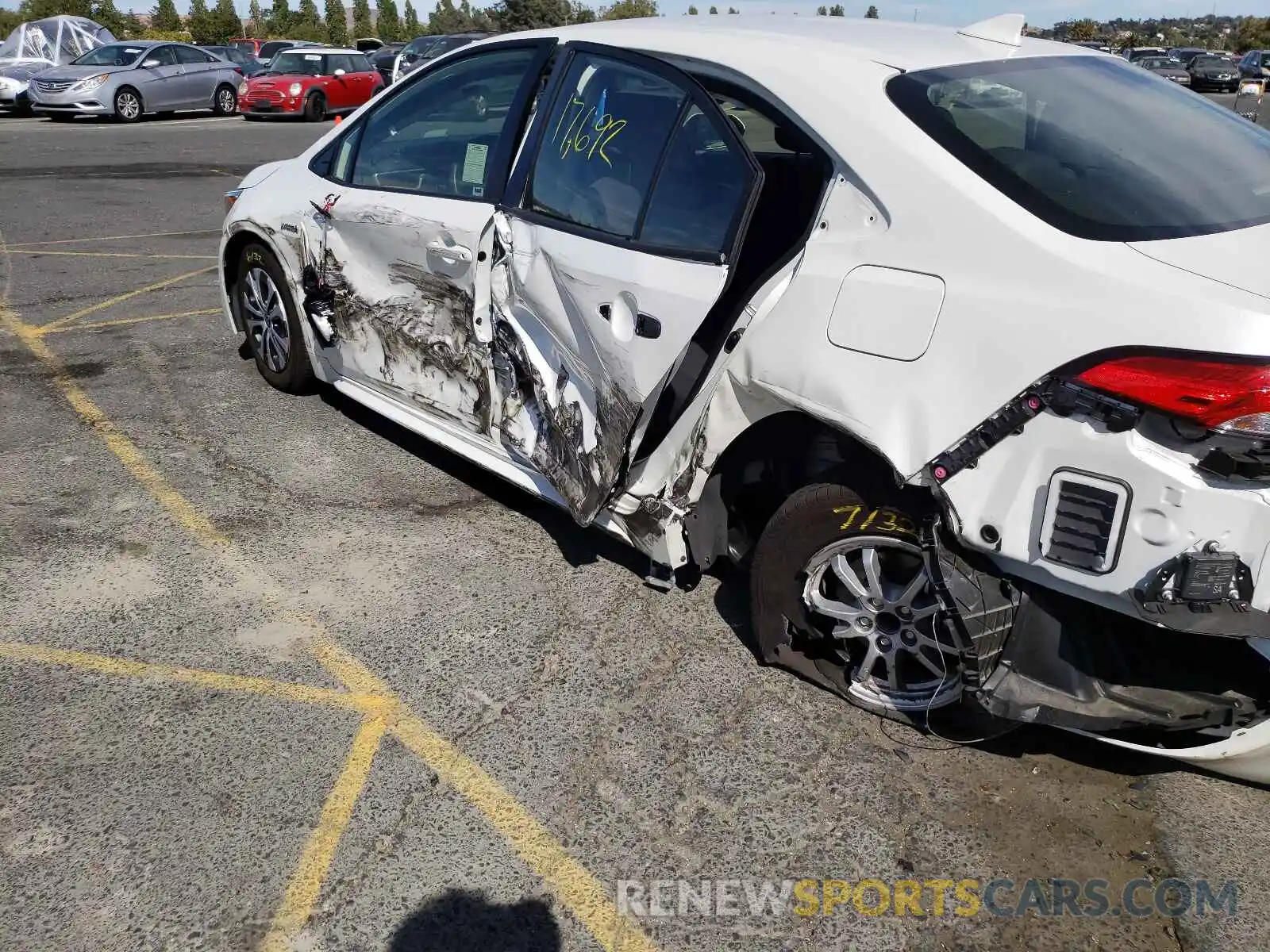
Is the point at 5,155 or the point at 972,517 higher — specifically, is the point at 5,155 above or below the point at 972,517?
below

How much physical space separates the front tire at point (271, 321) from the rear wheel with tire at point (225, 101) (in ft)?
67.1

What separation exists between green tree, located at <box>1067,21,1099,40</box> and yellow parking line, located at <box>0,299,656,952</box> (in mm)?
60682

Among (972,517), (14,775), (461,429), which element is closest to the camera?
(972,517)

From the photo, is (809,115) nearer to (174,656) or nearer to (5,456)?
(174,656)

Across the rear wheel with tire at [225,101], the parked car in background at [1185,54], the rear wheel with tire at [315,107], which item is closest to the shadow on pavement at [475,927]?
the rear wheel with tire at [315,107]

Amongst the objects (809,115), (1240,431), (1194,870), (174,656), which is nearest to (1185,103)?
(809,115)

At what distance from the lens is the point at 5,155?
1527 centimetres

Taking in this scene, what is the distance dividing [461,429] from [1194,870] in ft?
9.37

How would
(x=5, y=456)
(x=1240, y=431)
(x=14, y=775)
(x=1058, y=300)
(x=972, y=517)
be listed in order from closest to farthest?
(x=1240, y=431)
(x=1058, y=300)
(x=972, y=517)
(x=14, y=775)
(x=5, y=456)

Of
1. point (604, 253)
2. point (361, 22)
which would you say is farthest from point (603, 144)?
point (361, 22)

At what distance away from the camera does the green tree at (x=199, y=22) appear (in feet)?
200

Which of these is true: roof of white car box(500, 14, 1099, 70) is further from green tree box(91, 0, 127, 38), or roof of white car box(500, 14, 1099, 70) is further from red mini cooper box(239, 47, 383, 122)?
green tree box(91, 0, 127, 38)

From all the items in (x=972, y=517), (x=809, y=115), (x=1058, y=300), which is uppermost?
(x=809, y=115)

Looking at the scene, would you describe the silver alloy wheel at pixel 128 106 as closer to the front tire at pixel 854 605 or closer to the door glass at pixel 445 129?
the door glass at pixel 445 129
